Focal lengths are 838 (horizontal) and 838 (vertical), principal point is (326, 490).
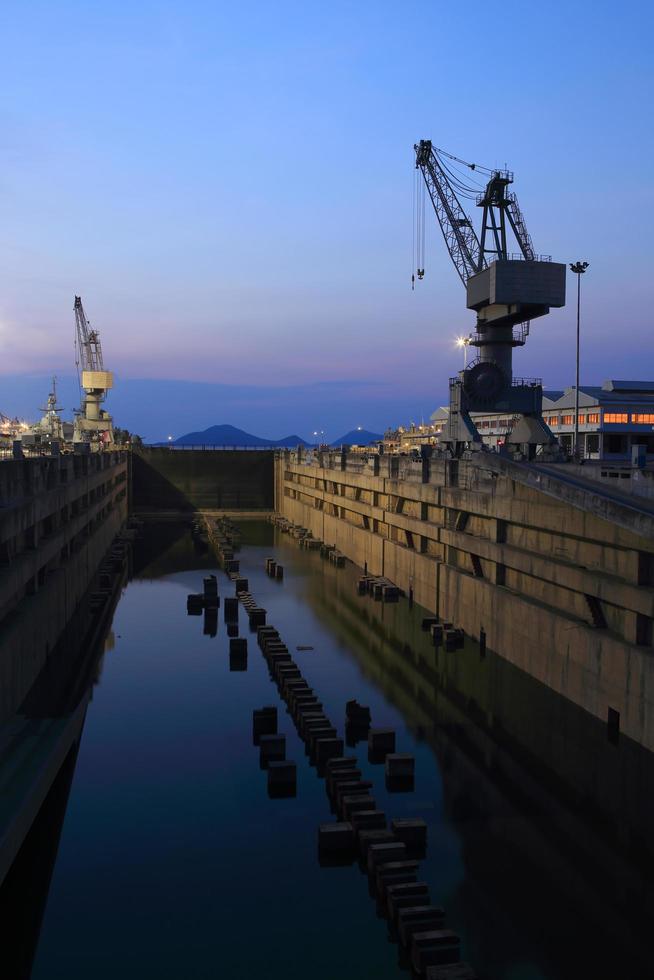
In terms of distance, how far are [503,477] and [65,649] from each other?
26410mm

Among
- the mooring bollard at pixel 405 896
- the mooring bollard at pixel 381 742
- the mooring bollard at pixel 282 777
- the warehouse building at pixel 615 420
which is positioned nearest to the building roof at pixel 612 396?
the warehouse building at pixel 615 420

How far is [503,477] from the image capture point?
46406 millimetres

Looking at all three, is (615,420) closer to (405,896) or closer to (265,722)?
(265,722)

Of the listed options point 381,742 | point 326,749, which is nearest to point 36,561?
point 326,749

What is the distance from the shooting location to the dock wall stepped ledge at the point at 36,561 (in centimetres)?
3322

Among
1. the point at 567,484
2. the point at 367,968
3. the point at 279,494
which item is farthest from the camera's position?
the point at 279,494

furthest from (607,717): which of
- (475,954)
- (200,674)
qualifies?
(200,674)

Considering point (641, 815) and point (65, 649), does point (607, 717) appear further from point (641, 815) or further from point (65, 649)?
point (65, 649)

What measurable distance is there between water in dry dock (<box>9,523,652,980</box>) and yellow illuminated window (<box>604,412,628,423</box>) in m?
73.6

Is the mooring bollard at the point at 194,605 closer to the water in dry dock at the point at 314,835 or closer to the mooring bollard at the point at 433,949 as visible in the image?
the water in dry dock at the point at 314,835

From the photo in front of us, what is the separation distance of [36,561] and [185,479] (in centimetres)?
9642

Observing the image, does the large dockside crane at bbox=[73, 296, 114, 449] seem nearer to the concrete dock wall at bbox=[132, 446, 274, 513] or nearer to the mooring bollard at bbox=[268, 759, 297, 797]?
the concrete dock wall at bbox=[132, 446, 274, 513]

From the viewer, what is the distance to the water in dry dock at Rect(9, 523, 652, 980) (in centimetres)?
2058

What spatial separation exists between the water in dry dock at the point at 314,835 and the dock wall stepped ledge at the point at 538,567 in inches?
73.1
